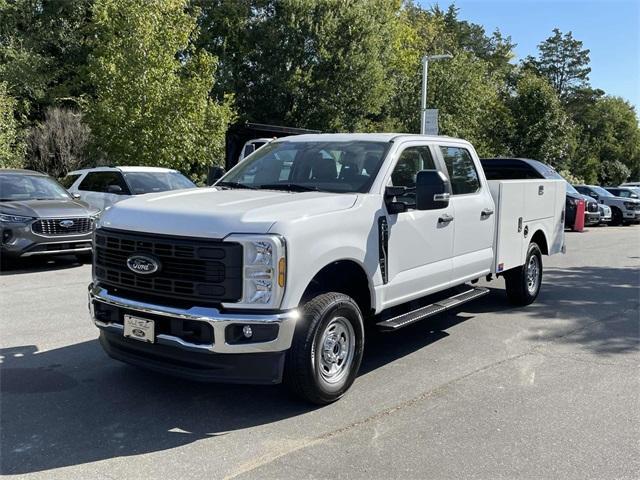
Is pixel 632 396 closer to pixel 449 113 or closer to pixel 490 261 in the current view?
pixel 490 261

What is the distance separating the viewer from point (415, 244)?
5.45m

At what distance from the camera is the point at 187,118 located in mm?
18109

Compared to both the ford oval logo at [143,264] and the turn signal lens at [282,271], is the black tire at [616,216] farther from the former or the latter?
the ford oval logo at [143,264]

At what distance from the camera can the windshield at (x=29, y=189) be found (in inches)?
434

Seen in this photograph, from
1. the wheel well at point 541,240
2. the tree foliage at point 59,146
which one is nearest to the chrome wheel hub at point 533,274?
the wheel well at point 541,240

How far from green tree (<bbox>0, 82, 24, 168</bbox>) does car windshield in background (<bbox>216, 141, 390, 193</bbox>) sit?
16091mm

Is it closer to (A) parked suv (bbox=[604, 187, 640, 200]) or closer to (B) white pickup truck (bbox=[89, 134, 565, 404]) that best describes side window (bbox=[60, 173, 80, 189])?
(B) white pickup truck (bbox=[89, 134, 565, 404])

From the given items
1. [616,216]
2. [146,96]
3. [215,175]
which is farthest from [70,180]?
[616,216]

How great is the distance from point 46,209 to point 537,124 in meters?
27.7

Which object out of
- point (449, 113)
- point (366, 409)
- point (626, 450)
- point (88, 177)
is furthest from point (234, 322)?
point (449, 113)

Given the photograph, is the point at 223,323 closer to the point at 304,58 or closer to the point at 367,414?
the point at 367,414

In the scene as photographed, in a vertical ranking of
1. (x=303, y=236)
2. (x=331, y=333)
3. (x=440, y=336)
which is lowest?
(x=440, y=336)

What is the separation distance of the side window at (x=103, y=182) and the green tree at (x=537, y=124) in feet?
82.7

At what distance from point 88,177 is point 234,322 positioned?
35.8ft
